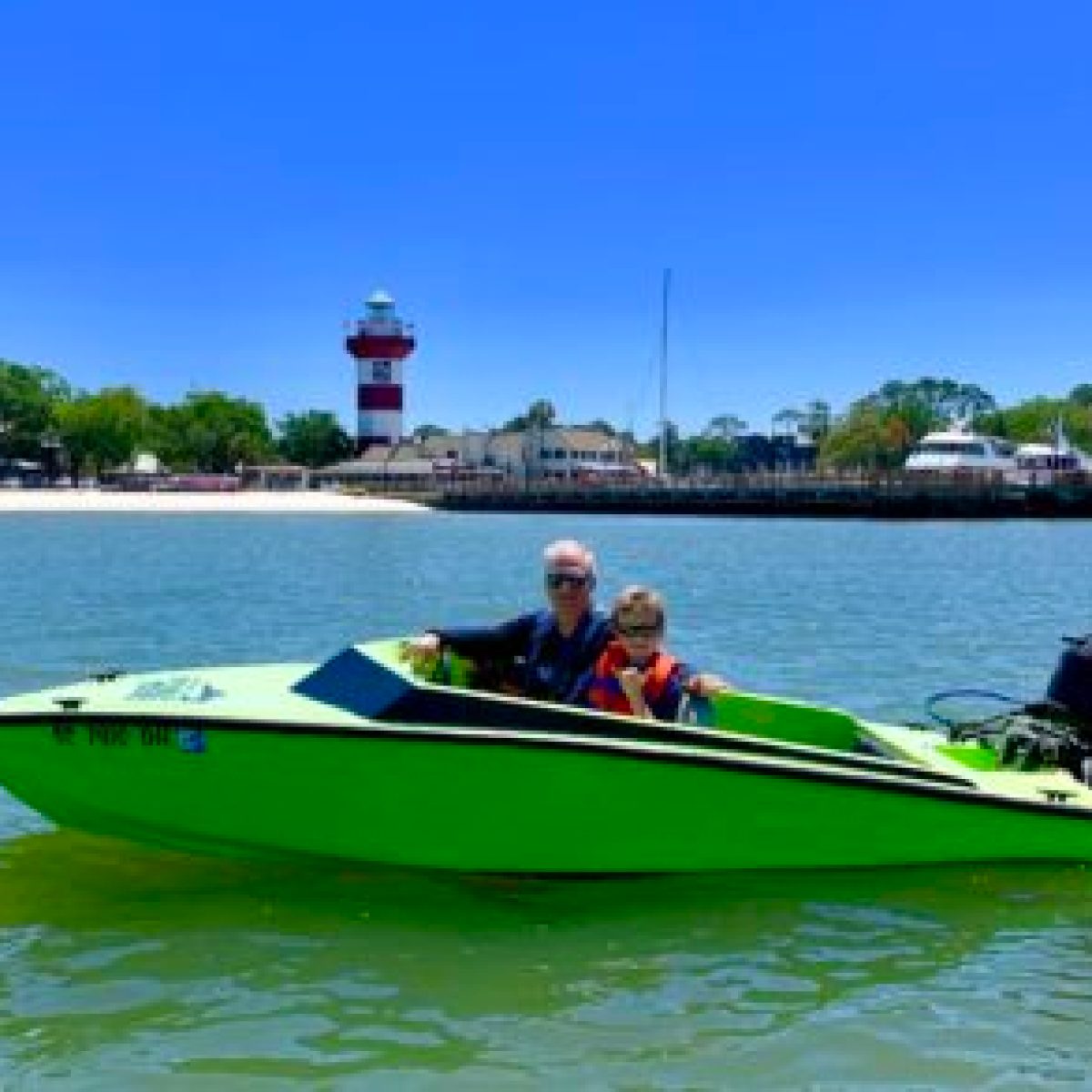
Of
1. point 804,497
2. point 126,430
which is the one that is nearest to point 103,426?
point 126,430

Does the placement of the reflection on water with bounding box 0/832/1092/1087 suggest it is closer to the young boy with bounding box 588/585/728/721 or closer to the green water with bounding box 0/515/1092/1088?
the green water with bounding box 0/515/1092/1088

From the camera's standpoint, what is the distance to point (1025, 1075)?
740 cm

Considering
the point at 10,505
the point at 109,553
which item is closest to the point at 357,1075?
the point at 109,553

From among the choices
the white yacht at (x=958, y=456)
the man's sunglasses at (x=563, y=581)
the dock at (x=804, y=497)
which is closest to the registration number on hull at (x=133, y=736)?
the man's sunglasses at (x=563, y=581)

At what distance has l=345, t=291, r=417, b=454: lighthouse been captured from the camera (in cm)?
14038

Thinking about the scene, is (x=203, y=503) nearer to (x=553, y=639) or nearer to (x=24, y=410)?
(x=24, y=410)

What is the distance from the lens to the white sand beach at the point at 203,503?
131000mm

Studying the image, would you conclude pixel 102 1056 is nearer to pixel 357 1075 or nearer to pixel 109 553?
pixel 357 1075

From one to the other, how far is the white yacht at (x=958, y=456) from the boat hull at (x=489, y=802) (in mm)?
114331

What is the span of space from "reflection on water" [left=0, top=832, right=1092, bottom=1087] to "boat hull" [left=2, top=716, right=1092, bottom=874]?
0.25m

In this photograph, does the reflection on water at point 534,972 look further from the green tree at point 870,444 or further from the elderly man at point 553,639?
the green tree at point 870,444

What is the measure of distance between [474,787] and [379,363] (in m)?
134

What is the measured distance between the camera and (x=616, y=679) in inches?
374

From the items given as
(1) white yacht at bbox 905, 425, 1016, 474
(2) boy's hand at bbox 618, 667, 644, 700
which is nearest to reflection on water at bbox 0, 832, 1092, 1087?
(2) boy's hand at bbox 618, 667, 644, 700
